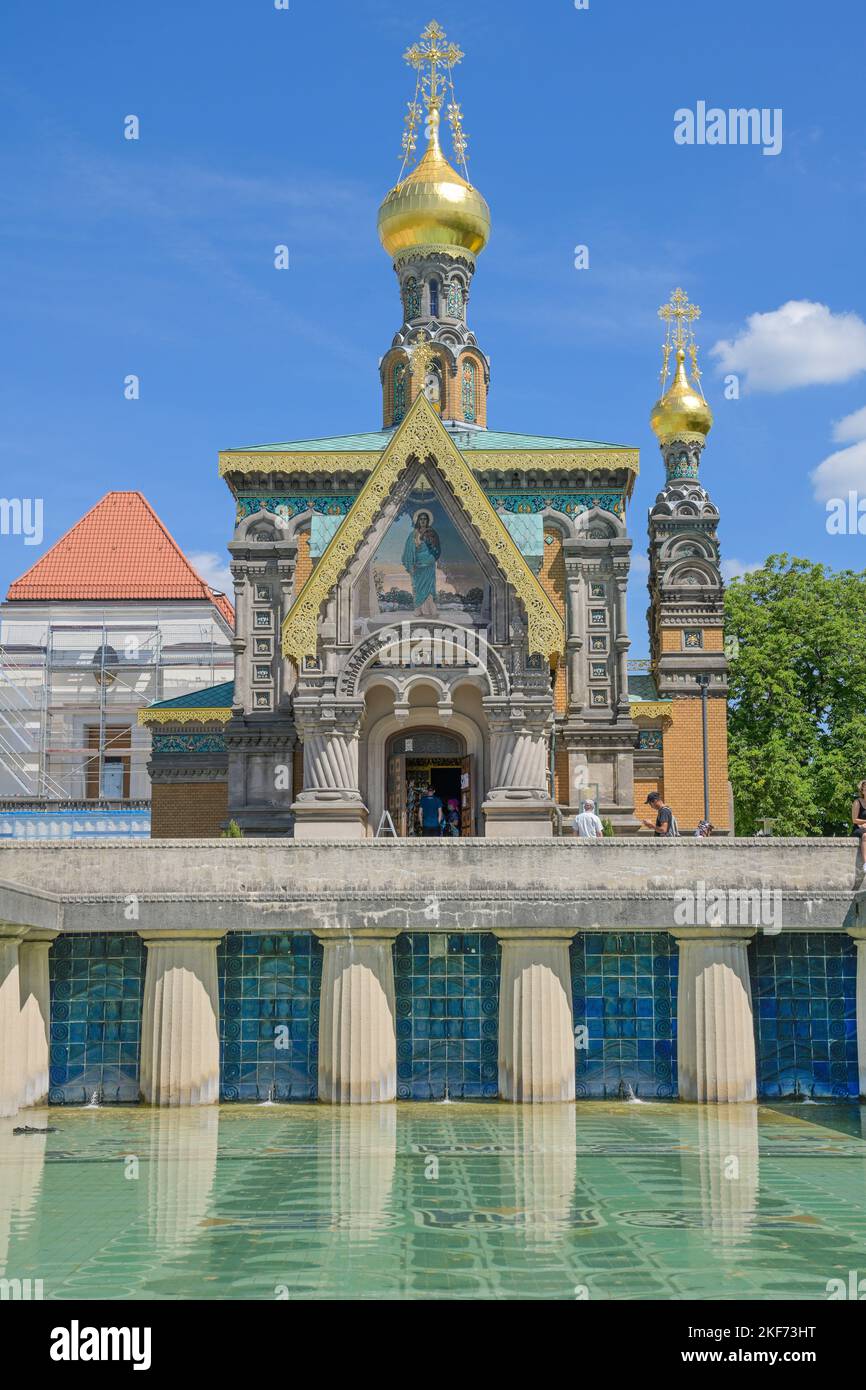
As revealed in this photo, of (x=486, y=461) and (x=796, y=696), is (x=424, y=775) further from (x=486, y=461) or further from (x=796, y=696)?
(x=796, y=696)

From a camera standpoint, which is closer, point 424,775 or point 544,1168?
point 544,1168

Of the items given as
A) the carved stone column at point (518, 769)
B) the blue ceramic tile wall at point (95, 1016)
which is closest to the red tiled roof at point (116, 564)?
the carved stone column at point (518, 769)

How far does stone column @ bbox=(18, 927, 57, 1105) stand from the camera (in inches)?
754

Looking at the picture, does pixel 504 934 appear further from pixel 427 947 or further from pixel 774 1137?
pixel 774 1137

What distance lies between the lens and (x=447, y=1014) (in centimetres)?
1995

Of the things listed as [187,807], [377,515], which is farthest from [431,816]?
[187,807]

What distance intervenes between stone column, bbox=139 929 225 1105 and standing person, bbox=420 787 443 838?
1217 centimetres

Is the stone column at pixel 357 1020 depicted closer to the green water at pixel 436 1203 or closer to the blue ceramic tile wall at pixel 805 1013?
the green water at pixel 436 1203

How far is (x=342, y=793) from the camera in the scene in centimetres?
2950

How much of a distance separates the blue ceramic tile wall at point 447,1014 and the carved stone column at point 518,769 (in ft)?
29.5

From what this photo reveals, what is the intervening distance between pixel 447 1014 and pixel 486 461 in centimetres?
1771

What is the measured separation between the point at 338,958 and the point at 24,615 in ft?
135

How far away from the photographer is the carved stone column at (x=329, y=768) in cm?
2928
